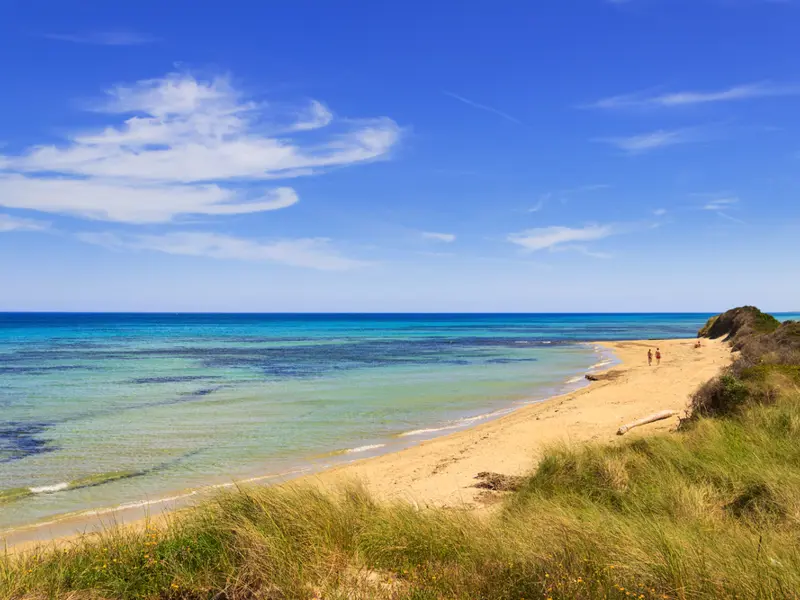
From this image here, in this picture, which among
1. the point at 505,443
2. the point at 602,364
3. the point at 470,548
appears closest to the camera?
the point at 470,548

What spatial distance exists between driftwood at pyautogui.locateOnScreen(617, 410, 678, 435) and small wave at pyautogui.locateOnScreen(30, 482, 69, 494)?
13.5 metres

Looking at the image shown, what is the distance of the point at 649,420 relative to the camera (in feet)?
49.5

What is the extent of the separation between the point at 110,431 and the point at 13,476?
476 cm

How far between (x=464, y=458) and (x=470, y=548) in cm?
759

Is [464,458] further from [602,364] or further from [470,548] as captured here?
[602,364]

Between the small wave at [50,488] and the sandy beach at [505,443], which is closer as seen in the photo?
the sandy beach at [505,443]

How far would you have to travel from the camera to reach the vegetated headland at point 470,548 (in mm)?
4789

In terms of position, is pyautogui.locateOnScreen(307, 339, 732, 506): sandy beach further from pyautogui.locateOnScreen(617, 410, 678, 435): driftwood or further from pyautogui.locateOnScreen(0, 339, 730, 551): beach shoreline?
pyautogui.locateOnScreen(617, 410, 678, 435): driftwood

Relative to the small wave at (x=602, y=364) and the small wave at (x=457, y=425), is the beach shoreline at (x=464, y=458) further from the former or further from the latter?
the small wave at (x=602, y=364)

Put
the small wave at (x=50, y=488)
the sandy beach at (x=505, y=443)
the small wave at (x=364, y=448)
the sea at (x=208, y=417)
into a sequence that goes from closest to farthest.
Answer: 1. the sandy beach at (x=505, y=443)
2. the small wave at (x=50, y=488)
3. the sea at (x=208, y=417)
4. the small wave at (x=364, y=448)

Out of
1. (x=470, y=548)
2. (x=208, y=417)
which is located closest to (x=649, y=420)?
(x=470, y=548)

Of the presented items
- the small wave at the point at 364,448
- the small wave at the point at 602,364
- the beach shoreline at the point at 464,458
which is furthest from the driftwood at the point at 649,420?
the small wave at the point at 602,364

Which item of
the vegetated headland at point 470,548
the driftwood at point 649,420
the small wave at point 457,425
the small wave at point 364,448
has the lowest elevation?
the small wave at point 457,425

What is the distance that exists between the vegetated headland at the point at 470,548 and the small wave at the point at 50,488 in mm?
6170
